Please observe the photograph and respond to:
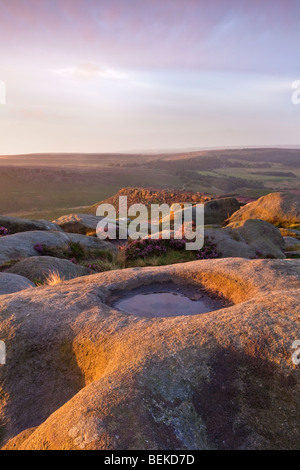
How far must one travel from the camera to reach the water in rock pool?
8.04 meters

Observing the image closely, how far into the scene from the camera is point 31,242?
18688 millimetres

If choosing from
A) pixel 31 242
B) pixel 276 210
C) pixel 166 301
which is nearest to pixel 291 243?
pixel 276 210

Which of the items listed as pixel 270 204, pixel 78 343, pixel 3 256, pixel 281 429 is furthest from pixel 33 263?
pixel 270 204

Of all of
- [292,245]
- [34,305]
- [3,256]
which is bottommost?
[292,245]

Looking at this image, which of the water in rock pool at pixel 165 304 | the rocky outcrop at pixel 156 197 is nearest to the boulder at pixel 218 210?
the rocky outcrop at pixel 156 197

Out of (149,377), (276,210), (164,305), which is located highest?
(149,377)

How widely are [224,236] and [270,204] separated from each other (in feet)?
60.2

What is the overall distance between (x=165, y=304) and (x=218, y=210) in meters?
29.1

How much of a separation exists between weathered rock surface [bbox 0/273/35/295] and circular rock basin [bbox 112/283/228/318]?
443cm

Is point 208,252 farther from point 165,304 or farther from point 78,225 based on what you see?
point 78,225

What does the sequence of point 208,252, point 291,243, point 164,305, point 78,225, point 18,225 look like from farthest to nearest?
point 78,225, point 291,243, point 18,225, point 208,252, point 164,305

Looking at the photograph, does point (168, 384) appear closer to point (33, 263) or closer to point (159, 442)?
point (159, 442)

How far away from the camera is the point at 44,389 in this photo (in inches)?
229

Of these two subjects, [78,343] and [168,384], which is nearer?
[168,384]
